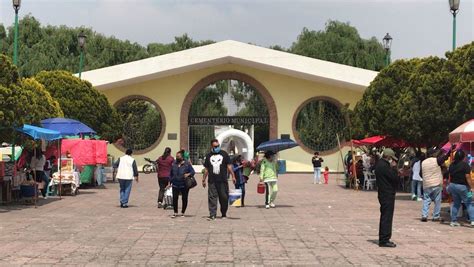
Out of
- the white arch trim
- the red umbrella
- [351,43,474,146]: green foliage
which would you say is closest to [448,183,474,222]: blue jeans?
the red umbrella

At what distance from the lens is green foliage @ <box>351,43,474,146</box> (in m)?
17.3

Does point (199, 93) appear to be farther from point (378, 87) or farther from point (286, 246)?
point (286, 246)

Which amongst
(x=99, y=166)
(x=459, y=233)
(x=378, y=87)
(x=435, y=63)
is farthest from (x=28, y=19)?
(x=459, y=233)

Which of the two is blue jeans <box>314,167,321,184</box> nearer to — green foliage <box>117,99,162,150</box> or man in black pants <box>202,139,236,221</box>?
green foliage <box>117,99,162,150</box>

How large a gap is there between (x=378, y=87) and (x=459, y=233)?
42.1 feet

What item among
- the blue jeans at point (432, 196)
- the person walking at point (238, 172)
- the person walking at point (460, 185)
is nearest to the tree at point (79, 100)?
the person walking at point (238, 172)

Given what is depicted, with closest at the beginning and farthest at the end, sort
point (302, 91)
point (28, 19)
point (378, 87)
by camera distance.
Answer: point (378, 87)
point (302, 91)
point (28, 19)

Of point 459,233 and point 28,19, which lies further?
point 28,19

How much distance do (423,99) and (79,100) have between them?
14.8m

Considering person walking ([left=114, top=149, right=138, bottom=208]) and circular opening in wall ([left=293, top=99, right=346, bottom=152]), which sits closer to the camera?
person walking ([left=114, top=149, right=138, bottom=208])

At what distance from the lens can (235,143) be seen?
42844mm

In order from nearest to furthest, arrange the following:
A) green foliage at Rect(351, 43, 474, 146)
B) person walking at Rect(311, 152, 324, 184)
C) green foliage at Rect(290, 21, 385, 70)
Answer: green foliage at Rect(351, 43, 474, 146) → person walking at Rect(311, 152, 324, 184) → green foliage at Rect(290, 21, 385, 70)

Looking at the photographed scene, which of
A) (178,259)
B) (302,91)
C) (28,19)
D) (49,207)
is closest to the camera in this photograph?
(178,259)

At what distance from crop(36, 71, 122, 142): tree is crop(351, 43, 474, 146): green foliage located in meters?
11.6
